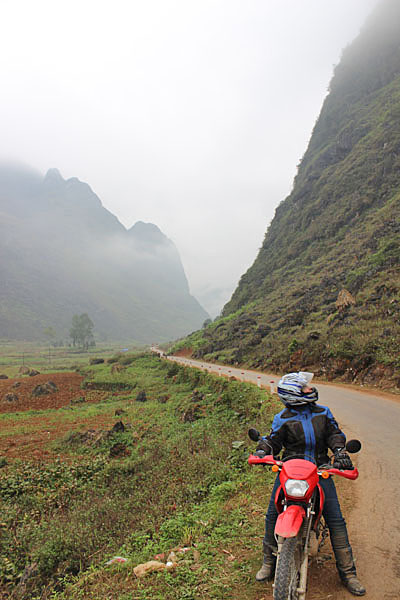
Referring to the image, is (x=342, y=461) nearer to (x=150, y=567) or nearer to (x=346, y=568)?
(x=346, y=568)

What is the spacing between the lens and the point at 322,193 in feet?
148

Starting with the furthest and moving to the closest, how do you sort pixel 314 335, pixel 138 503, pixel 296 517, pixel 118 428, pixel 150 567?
pixel 314 335 < pixel 118 428 < pixel 138 503 < pixel 150 567 < pixel 296 517

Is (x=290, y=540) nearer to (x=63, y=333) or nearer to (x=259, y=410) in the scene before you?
(x=259, y=410)

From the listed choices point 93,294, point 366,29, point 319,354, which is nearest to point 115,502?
point 319,354

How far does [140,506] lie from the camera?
711cm

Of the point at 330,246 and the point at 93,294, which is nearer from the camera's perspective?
the point at 330,246

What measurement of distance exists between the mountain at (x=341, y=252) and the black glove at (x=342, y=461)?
11433mm

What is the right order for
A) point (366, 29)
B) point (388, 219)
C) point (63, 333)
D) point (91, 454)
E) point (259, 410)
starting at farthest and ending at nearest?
point (63, 333) → point (366, 29) → point (388, 219) → point (91, 454) → point (259, 410)

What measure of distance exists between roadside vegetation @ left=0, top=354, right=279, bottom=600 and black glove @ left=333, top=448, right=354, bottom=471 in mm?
1475

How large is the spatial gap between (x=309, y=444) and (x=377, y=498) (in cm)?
270

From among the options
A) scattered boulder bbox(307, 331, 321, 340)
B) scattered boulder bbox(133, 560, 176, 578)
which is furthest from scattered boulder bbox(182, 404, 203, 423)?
scattered boulder bbox(133, 560, 176, 578)

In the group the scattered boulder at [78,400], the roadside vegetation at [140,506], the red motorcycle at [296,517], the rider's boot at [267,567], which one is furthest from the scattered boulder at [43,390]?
the red motorcycle at [296,517]

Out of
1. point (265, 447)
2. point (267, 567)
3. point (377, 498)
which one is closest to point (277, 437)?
point (265, 447)

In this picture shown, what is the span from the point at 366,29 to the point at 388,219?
5154cm
